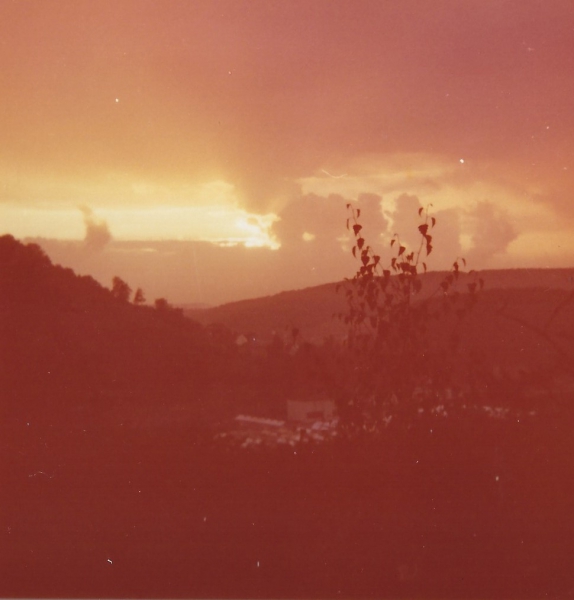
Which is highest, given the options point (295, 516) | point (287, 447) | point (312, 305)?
point (312, 305)

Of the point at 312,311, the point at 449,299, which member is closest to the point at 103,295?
the point at 312,311

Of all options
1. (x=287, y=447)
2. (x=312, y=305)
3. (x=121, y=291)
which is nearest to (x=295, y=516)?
(x=287, y=447)

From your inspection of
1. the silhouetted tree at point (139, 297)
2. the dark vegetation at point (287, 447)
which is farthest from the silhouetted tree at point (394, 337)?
the silhouetted tree at point (139, 297)

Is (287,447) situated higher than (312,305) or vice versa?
(312,305)

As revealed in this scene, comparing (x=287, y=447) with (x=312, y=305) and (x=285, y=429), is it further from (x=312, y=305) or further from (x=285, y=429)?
(x=312, y=305)

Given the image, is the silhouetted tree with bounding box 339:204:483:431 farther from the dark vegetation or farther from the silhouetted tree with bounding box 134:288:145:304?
the silhouetted tree with bounding box 134:288:145:304

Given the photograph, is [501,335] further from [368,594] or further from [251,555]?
[251,555]

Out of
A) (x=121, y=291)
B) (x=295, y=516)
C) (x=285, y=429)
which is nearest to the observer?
(x=295, y=516)

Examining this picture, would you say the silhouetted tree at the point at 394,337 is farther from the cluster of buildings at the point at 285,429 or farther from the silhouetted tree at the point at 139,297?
the silhouetted tree at the point at 139,297

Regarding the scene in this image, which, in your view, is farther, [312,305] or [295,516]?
[312,305]
